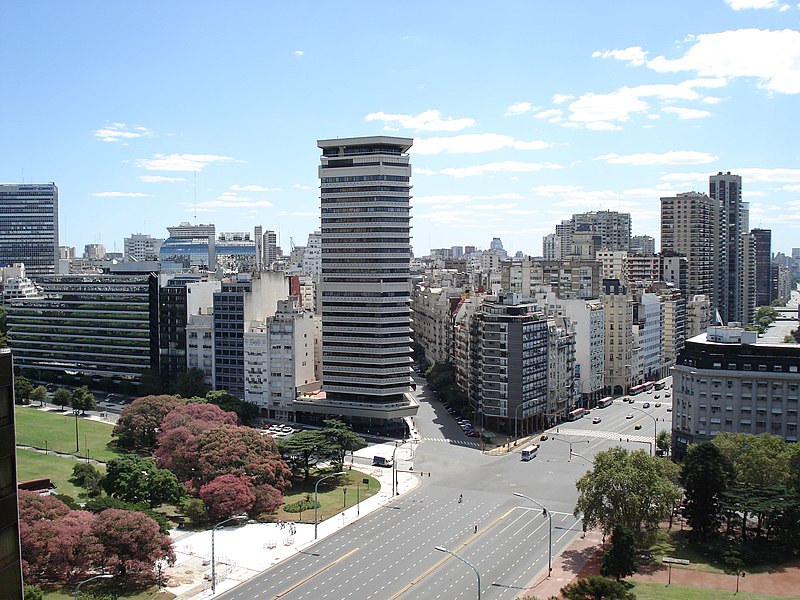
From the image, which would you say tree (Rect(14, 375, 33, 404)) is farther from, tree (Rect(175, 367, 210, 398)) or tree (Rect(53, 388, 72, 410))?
tree (Rect(175, 367, 210, 398))

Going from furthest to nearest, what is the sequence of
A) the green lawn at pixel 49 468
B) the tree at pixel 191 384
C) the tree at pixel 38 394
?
the tree at pixel 38 394 → the tree at pixel 191 384 → the green lawn at pixel 49 468

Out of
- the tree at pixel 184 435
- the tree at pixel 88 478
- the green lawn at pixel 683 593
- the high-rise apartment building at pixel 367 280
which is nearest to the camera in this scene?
the green lawn at pixel 683 593

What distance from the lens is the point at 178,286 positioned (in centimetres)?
15325

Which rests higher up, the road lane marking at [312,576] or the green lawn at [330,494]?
the green lawn at [330,494]

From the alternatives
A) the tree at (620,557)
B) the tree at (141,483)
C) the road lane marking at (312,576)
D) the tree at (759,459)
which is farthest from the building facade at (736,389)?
the tree at (141,483)

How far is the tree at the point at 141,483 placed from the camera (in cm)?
8644

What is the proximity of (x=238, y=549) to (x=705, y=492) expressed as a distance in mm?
47844

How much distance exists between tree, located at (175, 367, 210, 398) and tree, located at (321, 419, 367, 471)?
38.1 meters

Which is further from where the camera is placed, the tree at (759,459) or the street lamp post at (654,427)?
the street lamp post at (654,427)

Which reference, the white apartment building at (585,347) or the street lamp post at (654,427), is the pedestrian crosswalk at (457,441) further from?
the white apartment building at (585,347)

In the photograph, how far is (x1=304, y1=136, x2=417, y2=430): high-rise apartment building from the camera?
5074 inches

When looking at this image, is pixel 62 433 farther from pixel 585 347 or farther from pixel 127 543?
pixel 585 347

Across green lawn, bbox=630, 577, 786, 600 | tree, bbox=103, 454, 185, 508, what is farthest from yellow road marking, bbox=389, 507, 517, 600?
tree, bbox=103, 454, 185, 508

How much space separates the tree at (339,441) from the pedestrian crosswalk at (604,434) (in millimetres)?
36192
